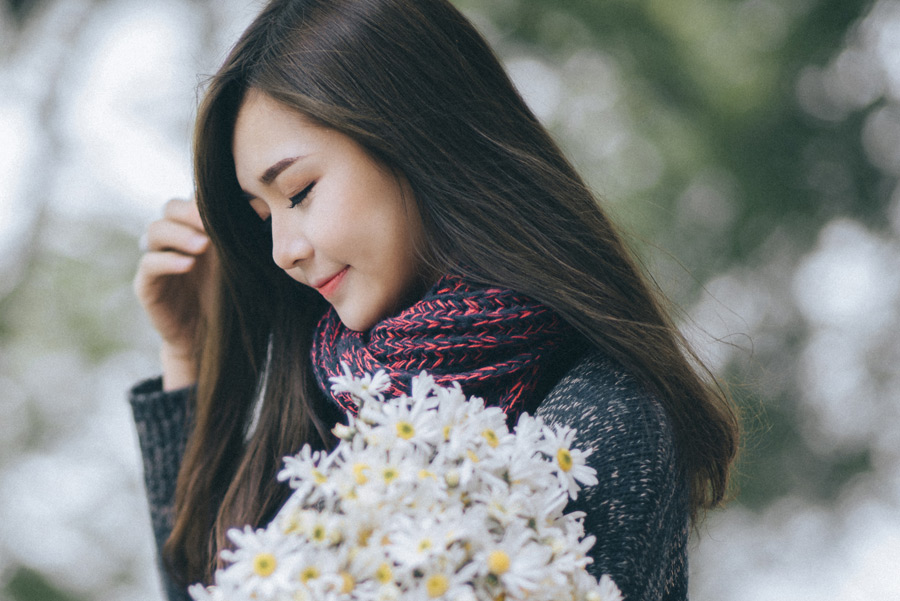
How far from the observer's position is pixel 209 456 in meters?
1.60

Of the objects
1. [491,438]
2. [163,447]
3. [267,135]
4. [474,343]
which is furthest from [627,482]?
[163,447]

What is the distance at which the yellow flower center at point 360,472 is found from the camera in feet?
2.22

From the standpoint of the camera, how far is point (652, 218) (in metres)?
3.26

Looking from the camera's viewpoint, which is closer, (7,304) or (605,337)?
(605,337)

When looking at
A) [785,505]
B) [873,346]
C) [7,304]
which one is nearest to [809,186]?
[873,346]

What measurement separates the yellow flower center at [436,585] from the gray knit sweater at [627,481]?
0.44 metres

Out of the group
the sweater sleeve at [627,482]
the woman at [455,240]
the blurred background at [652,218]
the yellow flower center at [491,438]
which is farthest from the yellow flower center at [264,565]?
the blurred background at [652,218]

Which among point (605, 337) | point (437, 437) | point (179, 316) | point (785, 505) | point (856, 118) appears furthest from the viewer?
point (785, 505)

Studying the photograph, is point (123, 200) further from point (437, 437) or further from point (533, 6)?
point (437, 437)

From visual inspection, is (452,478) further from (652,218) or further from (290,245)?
(652,218)

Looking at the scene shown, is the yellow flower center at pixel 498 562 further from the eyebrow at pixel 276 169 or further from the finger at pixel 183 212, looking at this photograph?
the finger at pixel 183 212

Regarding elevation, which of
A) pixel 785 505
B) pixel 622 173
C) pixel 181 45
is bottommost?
pixel 785 505

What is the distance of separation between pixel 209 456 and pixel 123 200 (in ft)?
6.42

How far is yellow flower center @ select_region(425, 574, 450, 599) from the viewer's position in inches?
24.2
